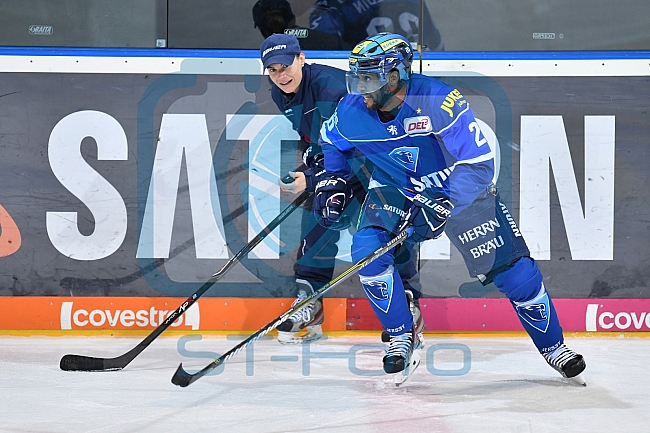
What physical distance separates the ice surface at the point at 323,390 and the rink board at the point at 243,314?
149mm

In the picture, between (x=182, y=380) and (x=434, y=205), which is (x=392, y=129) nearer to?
(x=434, y=205)

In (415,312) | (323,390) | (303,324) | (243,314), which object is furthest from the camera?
(243,314)

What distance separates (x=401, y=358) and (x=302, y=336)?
1025 millimetres

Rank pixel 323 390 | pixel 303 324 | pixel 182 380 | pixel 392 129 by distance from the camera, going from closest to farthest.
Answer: pixel 182 380 < pixel 323 390 < pixel 392 129 < pixel 303 324

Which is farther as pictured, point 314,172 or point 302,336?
point 302,336

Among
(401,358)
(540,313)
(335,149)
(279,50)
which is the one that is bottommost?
(401,358)

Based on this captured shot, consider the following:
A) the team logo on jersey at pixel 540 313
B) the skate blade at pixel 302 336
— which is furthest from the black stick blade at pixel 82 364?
the team logo on jersey at pixel 540 313

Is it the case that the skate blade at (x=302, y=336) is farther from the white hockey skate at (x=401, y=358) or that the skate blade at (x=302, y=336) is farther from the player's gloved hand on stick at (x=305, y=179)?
the white hockey skate at (x=401, y=358)

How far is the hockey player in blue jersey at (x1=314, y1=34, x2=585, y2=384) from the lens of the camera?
105 inches

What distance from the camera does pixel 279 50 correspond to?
10.6ft

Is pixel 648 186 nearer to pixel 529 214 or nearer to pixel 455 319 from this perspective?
pixel 529 214

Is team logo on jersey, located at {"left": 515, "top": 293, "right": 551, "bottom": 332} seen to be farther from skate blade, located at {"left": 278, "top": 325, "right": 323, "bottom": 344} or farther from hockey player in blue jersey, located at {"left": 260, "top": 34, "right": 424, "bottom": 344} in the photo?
skate blade, located at {"left": 278, "top": 325, "right": 323, "bottom": 344}

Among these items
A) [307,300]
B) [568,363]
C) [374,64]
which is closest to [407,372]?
[307,300]

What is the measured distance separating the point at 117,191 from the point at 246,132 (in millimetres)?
686
